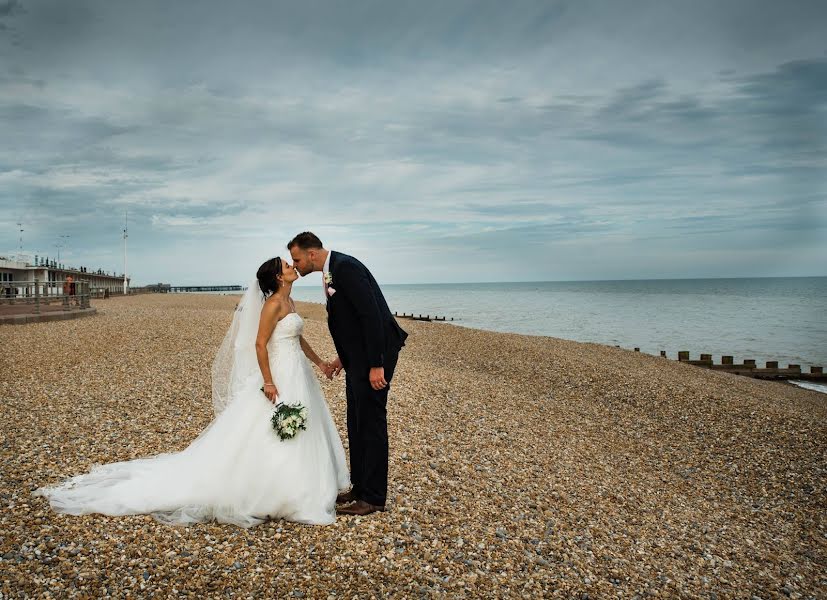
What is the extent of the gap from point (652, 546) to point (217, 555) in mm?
4515

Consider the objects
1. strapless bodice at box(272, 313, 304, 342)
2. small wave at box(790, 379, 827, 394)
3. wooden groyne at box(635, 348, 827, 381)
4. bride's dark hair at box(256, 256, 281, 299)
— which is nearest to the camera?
bride's dark hair at box(256, 256, 281, 299)

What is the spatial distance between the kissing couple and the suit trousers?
1 centimetres

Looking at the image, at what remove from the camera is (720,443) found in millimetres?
10492

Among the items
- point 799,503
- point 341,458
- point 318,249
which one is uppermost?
point 318,249

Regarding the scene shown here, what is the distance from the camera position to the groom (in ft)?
16.2

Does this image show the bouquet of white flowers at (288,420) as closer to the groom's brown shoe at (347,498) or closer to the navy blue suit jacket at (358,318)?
the navy blue suit jacket at (358,318)

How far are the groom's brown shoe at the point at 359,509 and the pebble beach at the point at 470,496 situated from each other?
8cm

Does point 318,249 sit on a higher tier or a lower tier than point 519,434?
higher

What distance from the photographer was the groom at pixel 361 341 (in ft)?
16.2

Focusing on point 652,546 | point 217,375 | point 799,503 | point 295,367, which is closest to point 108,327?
point 217,375

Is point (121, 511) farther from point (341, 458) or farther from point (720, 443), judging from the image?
point (720, 443)

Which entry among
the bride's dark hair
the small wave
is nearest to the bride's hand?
the bride's dark hair

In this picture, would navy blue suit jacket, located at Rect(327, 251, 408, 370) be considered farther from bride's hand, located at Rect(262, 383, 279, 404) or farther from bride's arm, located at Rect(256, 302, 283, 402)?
bride's hand, located at Rect(262, 383, 279, 404)

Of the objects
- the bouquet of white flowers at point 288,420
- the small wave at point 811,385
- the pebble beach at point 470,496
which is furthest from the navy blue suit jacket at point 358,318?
the small wave at point 811,385
